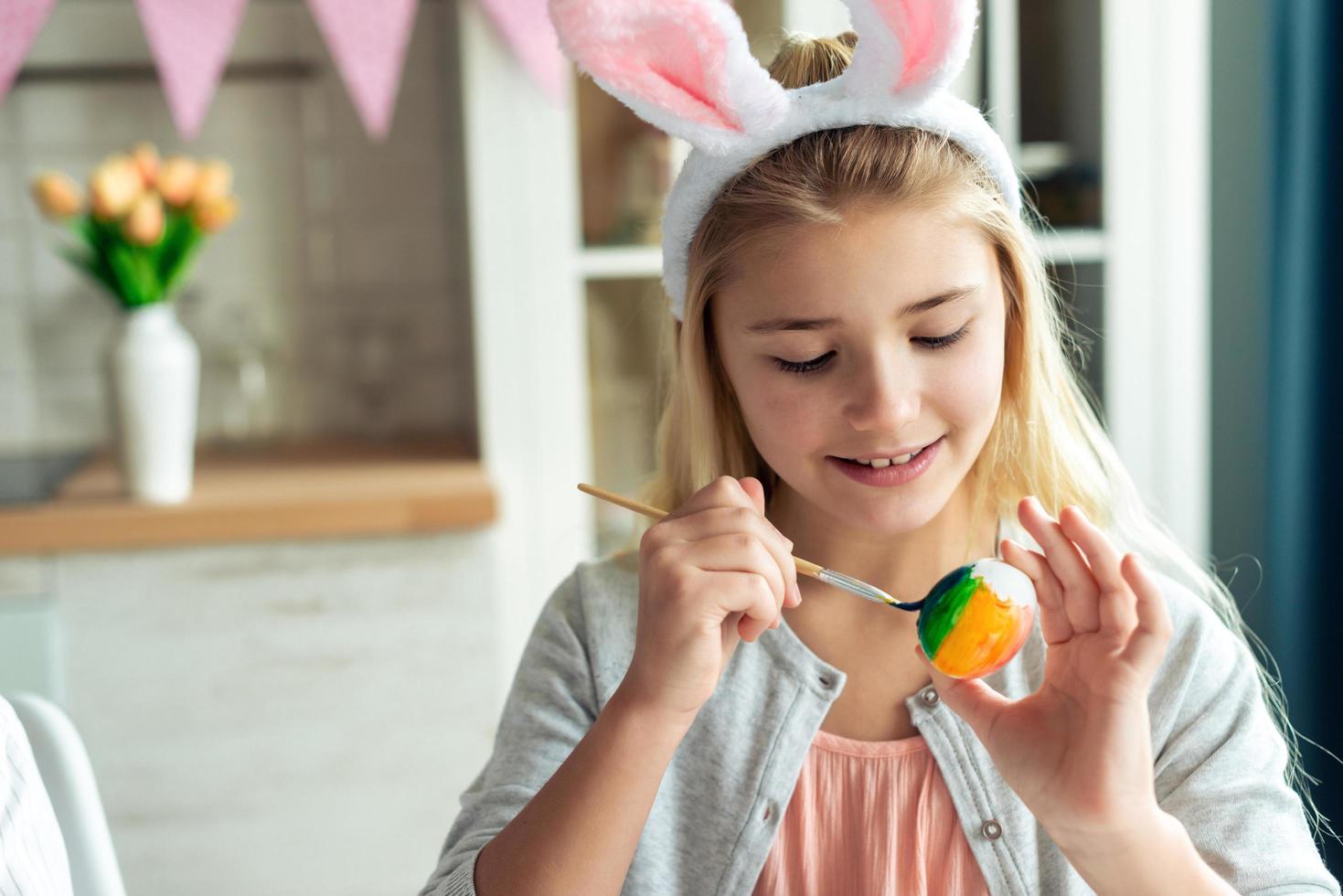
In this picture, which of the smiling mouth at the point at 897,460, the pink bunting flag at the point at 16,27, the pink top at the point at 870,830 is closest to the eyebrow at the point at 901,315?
the smiling mouth at the point at 897,460

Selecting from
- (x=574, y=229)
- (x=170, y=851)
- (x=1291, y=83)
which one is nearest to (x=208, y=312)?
(x=574, y=229)

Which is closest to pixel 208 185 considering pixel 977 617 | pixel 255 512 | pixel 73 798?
pixel 255 512

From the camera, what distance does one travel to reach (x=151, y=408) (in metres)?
1.99

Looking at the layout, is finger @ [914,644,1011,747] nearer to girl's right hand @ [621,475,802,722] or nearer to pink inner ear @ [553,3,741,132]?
girl's right hand @ [621,475,802,722]

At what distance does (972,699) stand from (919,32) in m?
0.48

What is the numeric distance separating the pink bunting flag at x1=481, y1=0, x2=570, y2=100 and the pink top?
4.22 feet

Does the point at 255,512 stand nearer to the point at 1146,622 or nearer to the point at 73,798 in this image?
the point at 73,798

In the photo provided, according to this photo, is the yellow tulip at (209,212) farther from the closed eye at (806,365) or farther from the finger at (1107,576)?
the finger at (1107,576)

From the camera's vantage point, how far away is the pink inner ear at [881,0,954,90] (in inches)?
36.7

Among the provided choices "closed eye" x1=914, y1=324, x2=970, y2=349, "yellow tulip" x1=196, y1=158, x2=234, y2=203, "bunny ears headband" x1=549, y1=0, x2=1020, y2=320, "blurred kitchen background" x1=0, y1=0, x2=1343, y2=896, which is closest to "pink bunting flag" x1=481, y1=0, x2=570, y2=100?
"blurred kitchen background" x1=0, y1=0, x2=1343, y2=896

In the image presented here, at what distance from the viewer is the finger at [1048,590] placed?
0.96 m

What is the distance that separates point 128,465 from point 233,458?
0.43 meters

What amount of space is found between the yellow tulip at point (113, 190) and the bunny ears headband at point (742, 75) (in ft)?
4.01

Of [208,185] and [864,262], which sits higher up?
[208,185]
